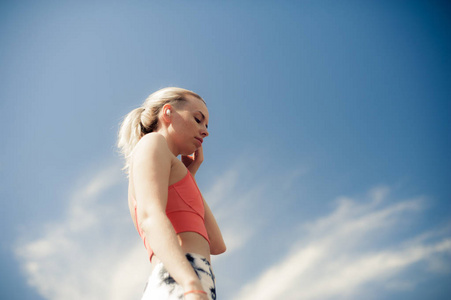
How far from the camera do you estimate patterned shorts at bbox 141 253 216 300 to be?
2.26 m

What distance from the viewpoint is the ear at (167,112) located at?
330 centimetres

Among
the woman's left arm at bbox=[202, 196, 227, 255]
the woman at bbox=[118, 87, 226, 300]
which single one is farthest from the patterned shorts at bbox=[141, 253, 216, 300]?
the woman's left arm at bbox=[202, 196, 227, 255]

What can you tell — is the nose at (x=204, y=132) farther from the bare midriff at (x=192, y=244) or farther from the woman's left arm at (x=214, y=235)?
the bare midriff at (x=192, y=244)

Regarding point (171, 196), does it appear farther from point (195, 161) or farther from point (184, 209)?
point (195, 161)

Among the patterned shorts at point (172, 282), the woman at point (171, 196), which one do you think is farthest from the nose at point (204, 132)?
the patterned shorts at point (172, 282)

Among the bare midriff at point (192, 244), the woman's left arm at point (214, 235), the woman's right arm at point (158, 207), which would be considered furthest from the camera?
the woman's left arm at point (214, 235)

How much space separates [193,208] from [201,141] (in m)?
0.81

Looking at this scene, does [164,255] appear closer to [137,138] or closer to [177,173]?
[177,173]

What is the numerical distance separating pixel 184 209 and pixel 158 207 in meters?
0.46

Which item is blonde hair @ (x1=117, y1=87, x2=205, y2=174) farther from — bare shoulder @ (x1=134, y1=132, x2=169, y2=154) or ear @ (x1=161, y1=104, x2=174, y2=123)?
bare shoulder @ (x1=134, y1=132, x2=169, y2=154)

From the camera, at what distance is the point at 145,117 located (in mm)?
3461

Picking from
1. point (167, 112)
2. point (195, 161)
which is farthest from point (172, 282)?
point (195, 161)

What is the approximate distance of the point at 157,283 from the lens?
2365 millimetres

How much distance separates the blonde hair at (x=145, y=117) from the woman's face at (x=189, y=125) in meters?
0.10
